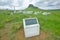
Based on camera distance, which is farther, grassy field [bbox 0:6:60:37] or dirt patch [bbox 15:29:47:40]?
grassy field [bbox 0:6:60:37]

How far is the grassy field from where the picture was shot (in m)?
1.61

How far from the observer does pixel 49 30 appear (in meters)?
1.59

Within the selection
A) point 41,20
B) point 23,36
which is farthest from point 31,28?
point 41,20

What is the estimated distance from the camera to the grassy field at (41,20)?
5.29ft

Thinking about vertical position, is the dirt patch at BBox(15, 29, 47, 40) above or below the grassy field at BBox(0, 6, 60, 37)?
below

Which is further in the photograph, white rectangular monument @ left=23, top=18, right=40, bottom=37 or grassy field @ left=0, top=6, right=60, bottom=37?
grassy field @ left=0, top=6, right=60, bottom=37

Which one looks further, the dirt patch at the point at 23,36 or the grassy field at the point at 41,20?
the grassy field at the point at 41,20

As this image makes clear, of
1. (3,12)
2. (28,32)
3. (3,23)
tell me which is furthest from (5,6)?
(28,32)

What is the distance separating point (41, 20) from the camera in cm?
176

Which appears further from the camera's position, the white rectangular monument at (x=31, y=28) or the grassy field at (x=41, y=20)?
the grassy field at (x=41, y=20)

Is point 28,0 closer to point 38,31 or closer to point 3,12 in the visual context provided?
point 3,12

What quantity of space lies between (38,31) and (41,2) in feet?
2.41

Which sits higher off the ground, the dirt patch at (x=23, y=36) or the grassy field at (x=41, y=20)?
the grassy field at (x=41, y=20)

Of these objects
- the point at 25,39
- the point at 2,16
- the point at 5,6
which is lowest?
the point at 25,39
